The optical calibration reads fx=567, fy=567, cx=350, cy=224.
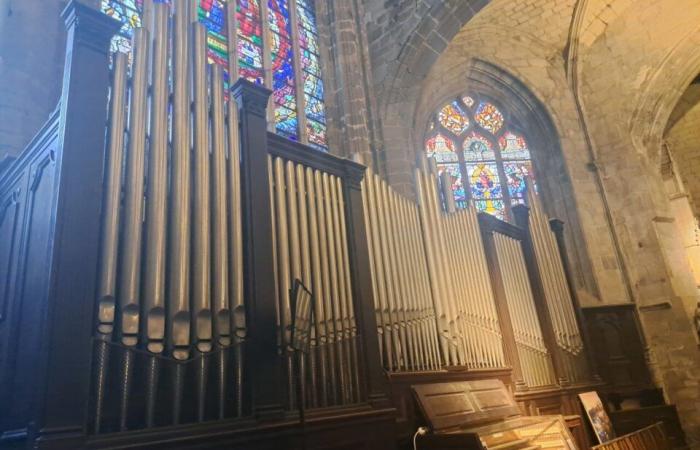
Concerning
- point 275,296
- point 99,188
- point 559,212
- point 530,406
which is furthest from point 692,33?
point 99,188

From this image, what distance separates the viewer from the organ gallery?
122 inches

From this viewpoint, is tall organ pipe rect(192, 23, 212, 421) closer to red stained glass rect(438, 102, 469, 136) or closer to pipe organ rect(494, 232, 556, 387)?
pipe organ rect(494, 232, 556, 387)

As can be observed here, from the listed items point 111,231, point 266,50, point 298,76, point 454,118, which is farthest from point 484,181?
point 111,231

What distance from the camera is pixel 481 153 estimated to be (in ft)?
42.2

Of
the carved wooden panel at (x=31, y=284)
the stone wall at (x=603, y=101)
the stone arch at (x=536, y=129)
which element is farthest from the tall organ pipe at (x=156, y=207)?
the stone arch at (x=536, y=129)

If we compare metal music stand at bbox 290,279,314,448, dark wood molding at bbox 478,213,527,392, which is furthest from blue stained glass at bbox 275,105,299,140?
metal music stand at bbox 290,279,314,448

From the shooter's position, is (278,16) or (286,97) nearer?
(286,97)

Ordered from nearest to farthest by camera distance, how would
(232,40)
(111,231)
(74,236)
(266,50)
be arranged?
(74,236), (111,231), (232,40), (266,50)

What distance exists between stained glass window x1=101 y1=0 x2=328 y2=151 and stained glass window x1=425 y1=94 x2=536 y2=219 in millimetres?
3530

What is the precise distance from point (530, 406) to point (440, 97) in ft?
25.6

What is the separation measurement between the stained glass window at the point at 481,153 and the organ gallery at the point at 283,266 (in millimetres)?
1478

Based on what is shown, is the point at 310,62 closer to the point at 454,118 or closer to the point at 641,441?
the point at 454,118

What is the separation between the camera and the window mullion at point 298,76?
9.02m

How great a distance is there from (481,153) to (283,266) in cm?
963
